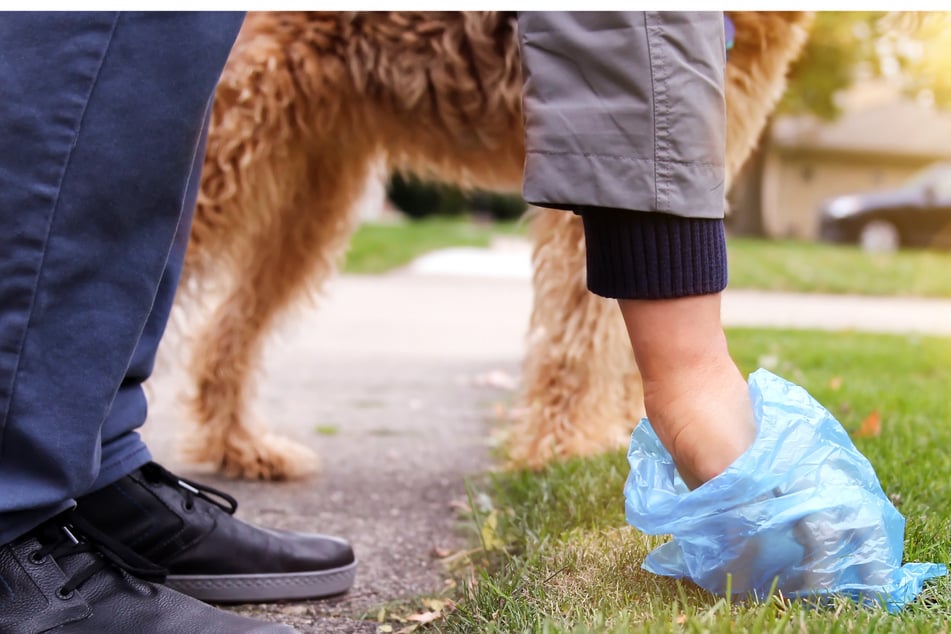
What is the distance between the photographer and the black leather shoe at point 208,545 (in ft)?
4.95

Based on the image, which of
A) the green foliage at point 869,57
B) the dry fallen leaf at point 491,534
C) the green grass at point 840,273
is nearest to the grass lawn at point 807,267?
the green grass at point 840,273

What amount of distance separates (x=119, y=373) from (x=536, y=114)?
0.68m

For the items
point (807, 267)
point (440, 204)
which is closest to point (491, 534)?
point (807, 267)

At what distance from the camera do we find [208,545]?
1.63 m

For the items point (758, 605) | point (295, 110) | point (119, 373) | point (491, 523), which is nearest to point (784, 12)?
point (295, 110)

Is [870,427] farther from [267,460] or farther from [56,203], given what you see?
[56,203]

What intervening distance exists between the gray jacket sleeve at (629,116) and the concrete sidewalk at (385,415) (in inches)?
33.8

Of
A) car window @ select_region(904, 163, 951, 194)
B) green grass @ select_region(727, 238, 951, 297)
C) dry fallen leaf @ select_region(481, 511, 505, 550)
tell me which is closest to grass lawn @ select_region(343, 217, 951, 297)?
green grass @ select_region(727, 238, 951, 297)

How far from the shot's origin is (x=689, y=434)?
128cm

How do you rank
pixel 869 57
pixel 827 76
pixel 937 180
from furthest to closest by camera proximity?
pixel 937 180 → pixel 827 76 → pixel 869 57

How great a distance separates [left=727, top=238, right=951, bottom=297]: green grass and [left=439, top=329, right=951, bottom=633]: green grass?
21.0ft

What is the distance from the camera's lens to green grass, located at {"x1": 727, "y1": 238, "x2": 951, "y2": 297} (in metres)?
9.12

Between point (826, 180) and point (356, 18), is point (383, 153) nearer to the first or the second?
point (356, 18)

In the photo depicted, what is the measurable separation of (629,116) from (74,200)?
739mm
